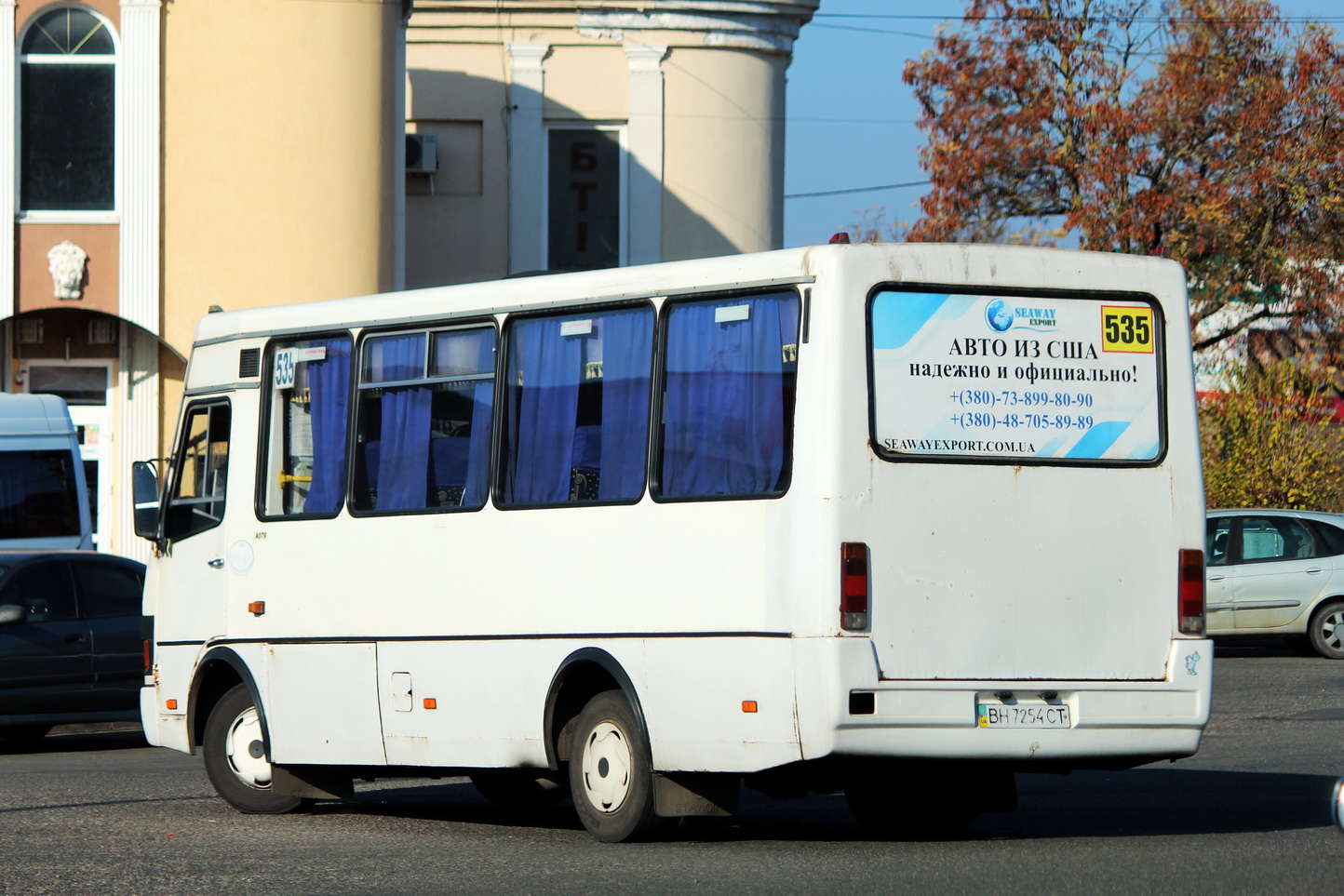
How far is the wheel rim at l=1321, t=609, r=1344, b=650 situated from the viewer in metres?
23.9

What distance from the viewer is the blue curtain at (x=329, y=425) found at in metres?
11.5

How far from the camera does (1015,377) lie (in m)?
9.63

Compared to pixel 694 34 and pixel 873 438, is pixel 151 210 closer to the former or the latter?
pixel 694 34

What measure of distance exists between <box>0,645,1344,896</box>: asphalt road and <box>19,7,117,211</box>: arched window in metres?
13.6

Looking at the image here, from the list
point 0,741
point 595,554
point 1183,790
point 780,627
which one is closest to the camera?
point 780,627

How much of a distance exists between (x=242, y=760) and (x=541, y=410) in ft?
9.94

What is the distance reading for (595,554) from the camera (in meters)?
10.0

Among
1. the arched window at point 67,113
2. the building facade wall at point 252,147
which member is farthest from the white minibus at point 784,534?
the arched window at point 67,113

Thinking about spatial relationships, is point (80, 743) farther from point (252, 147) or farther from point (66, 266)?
point (252, 147)

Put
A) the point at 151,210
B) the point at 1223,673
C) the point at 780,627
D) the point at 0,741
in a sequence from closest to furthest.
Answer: the point at 780,627 → the point at 0,741 → the point at 1223,673 → the point at 151,210

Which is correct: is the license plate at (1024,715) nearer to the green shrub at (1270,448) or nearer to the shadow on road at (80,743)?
the shadow on road at (80,743)

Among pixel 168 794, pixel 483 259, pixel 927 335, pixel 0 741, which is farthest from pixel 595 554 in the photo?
pixel 483 259

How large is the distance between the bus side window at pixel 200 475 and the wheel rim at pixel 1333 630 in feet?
49.7

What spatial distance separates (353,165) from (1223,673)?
12202 mm
